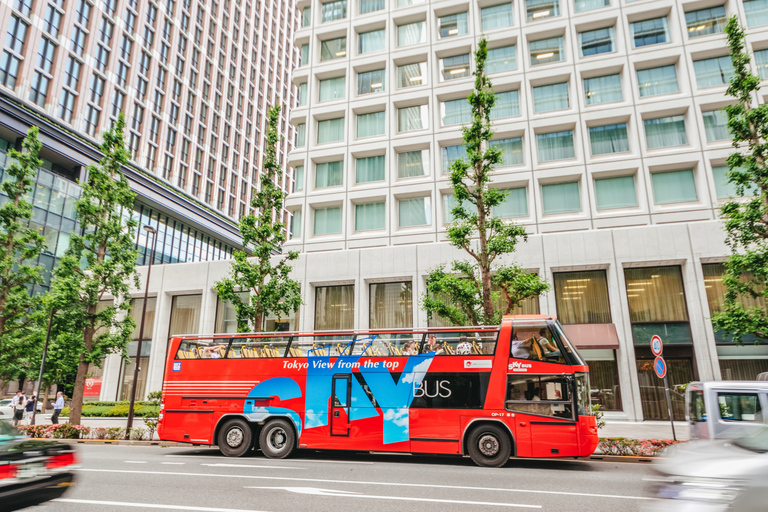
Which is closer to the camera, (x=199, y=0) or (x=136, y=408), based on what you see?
(x=136, y=408)

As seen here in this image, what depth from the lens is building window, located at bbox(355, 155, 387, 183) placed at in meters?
28.2

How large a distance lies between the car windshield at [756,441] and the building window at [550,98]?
24.1 m

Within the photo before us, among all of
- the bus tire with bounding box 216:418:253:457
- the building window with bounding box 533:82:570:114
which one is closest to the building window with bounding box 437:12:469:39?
the building window with bounding box 533:82:570:114

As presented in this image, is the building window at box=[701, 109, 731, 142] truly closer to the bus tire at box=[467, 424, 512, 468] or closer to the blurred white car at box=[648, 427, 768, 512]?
the bus tire at box=[467, 424, 512, 468]

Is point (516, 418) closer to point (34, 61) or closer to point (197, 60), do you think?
point (34, 61)

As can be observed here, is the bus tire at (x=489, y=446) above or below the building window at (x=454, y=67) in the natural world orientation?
below

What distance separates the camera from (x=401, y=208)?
89.4 feet

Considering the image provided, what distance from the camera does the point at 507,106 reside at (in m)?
26.9

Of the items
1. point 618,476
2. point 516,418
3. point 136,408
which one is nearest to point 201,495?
point 516,418

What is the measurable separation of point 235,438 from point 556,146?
2188cm

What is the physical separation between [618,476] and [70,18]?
54847mm

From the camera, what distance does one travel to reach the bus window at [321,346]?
41.5 ft

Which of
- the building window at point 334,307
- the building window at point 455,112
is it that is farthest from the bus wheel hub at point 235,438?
the building window at point 455,112

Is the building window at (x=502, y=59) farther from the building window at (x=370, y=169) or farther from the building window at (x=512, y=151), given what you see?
the building window at (x=370, y=169)
